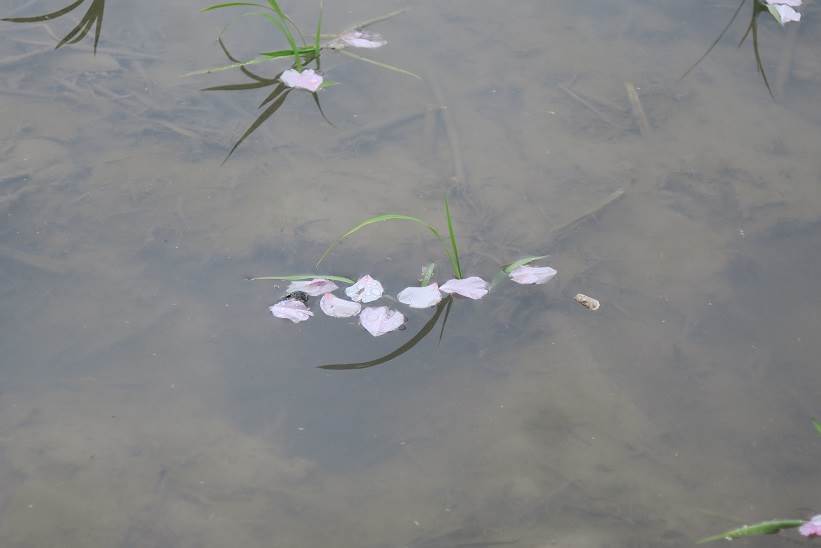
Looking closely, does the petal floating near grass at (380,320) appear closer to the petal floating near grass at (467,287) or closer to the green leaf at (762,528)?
the petal floating near grass at (467,287)

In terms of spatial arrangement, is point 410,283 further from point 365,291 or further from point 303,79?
point 303,79

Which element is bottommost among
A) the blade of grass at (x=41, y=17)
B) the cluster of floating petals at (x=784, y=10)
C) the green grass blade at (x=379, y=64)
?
the green grass blade at (x=379, y=64)

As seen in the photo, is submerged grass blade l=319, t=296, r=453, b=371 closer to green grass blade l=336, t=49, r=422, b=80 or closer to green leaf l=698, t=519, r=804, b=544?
green leaf l=698, t=519, r=804, b=544

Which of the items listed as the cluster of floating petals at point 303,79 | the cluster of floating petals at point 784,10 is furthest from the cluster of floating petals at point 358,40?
the cluster of floating petals at point 784,10

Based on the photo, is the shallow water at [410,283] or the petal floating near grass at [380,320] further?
the petal floating near grass at [380,320]

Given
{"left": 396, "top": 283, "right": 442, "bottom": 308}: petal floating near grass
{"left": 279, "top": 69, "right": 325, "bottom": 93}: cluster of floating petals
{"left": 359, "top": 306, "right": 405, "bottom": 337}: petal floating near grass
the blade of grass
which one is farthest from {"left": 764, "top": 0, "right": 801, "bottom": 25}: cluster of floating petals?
the blade of grass

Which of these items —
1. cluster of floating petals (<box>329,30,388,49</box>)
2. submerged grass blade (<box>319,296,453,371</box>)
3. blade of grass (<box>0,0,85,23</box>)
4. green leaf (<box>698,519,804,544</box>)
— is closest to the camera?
green leaf (<box>698,519,804,544</box>)

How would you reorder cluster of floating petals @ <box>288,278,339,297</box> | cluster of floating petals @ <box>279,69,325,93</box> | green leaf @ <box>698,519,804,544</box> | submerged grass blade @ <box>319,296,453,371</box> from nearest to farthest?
green leaf @ <box>698,519,804,544</box> < submerged grass blade @ <box>319,296,453,371</box> < cluster of floating petals @ <box>288,278,339,297</box> < cluster of floating petals @ <box>279,69,325,93</box>

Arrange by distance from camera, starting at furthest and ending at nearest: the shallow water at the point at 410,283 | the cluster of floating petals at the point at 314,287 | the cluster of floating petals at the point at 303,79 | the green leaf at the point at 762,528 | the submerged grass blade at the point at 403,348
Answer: the cluster of floating petals at the point at 303,79 → the cluster of floating petals at the point at 314,287 → the submerged grass blade at the point at 403,348 → the shallow water at the point at 410,283 → the green leaf at the point at 762,528
